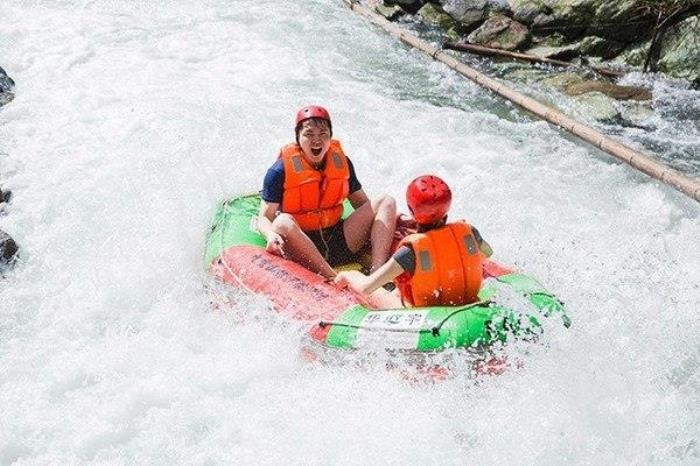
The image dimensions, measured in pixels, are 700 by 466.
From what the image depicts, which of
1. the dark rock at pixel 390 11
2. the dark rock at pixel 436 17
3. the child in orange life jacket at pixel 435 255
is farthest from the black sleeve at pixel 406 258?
the dark rock at pixel 390 11

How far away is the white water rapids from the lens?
408cm

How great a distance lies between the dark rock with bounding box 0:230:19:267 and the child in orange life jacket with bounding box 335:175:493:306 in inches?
133

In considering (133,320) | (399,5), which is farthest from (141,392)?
(399,5)

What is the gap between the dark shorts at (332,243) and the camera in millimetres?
5367

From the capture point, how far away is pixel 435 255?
13.3ft

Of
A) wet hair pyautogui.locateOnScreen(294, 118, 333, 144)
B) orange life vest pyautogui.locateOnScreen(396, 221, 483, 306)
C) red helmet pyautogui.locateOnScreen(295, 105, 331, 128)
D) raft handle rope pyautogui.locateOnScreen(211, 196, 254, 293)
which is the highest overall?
red helmet pyautogui.locateOnScreen(295, 105, 331, 128)

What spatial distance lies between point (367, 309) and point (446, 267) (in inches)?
26.5

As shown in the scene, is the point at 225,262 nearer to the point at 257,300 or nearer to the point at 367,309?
the point at 257,300

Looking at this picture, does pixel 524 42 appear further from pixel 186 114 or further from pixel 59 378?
pixel 59 378

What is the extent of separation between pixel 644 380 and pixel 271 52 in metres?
8.74

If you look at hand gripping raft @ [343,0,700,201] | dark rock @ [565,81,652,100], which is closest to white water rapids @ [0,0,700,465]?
hand gripping raft @ [343,0,700,201]

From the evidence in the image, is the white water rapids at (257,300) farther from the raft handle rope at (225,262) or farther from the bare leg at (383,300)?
the bare leg at (383,300)

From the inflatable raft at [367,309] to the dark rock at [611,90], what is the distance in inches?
238

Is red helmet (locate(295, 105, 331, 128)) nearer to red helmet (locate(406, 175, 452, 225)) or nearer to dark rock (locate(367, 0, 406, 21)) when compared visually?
red helmet (locate(406, 175, 452, 225))
